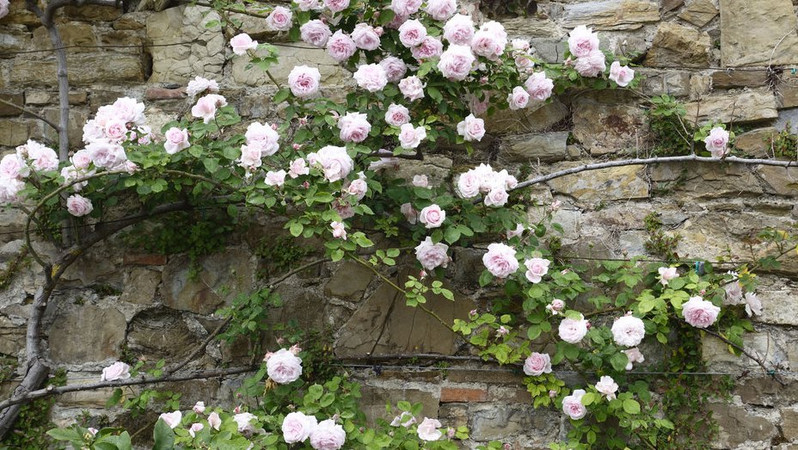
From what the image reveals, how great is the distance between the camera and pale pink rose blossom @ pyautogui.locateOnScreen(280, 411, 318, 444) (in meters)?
2.35

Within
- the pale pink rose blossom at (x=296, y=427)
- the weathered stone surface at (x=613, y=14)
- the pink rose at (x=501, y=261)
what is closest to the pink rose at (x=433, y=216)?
the pink rose at (x=501, y=261)

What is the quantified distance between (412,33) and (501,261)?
0.84 meters

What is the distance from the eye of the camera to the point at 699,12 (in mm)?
2803

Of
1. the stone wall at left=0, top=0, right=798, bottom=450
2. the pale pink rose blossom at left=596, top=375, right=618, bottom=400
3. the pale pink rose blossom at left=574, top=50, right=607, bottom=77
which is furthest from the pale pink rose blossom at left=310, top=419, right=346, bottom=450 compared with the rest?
the pale pink rose blossom at left=574, top=50, right=607, bottom=77

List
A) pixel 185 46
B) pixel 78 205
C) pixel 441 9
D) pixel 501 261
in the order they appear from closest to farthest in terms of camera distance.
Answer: pixel 501 261
pixel 441 9
pixel 78 205
pixel 185 46

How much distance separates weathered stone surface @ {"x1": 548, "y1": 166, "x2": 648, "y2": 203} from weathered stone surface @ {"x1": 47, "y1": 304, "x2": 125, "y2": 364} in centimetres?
179

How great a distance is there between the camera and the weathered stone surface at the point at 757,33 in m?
2.70

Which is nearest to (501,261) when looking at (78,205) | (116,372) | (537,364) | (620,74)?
(537,364)

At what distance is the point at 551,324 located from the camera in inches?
106

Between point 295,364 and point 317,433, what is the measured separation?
0.87ft

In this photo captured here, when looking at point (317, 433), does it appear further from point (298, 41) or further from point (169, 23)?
point (169, 23)

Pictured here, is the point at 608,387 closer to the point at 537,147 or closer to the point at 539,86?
the point at 537,147

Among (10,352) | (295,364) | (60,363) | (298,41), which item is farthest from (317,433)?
(298,41)

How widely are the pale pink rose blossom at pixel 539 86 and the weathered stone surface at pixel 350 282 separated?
911 millimetres
